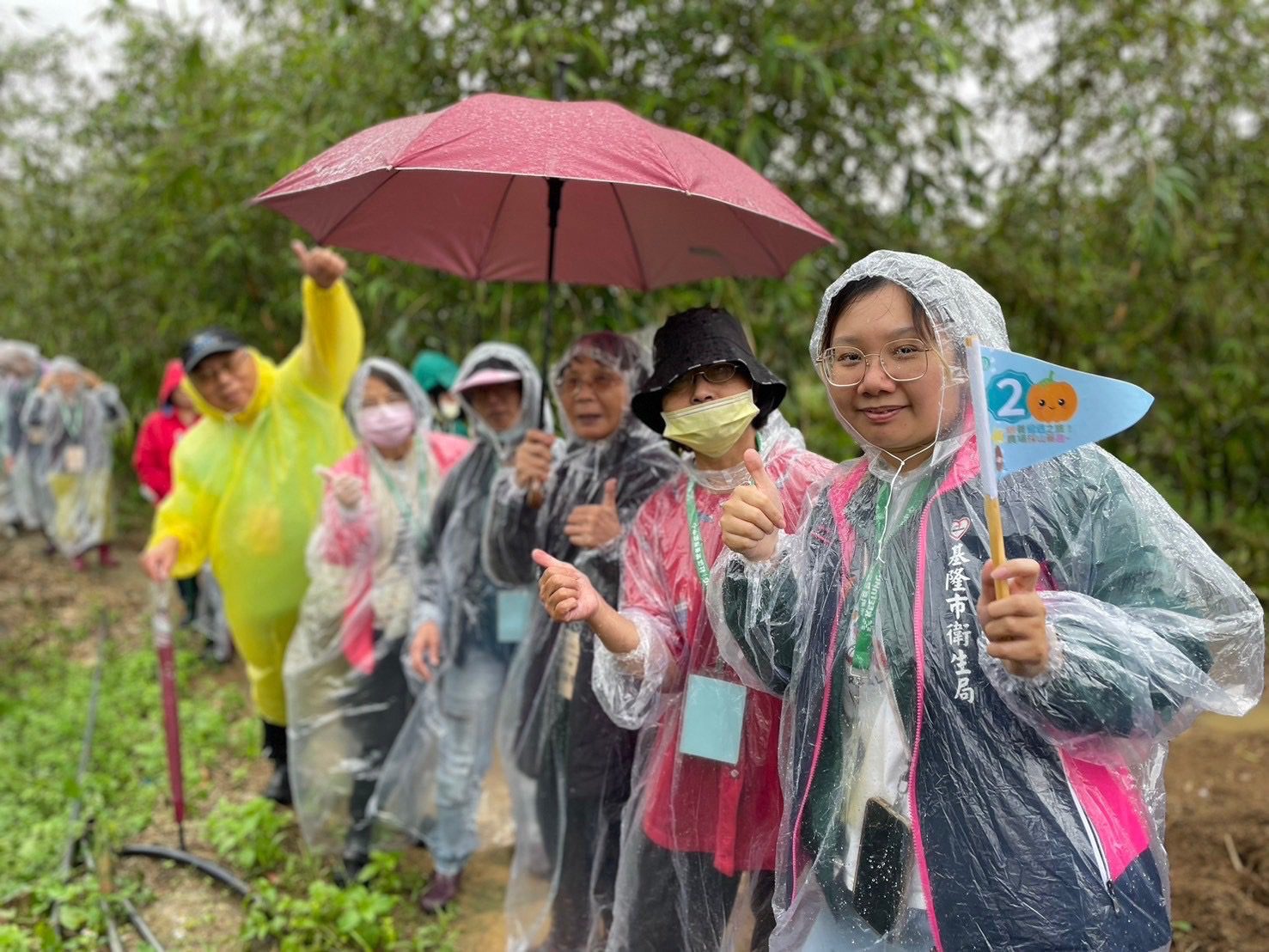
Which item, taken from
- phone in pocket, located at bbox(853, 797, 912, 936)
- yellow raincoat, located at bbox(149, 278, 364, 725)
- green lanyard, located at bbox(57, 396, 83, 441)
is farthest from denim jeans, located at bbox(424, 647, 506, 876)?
green lanyard, located at bbox(57, 396, 83, 441)

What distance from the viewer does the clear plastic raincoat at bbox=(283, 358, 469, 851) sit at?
297cm

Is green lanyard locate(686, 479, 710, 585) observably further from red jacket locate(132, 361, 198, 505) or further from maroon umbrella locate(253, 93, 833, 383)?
red jacket locate(132, 361, 198, 505)

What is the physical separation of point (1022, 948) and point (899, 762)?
0.83 ft

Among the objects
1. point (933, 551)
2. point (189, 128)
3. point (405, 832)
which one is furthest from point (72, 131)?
point (933, 551)

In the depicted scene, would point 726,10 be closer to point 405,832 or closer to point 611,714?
point 611,714

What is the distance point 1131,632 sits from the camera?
113 cm

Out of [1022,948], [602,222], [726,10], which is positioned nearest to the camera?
[1022,948]

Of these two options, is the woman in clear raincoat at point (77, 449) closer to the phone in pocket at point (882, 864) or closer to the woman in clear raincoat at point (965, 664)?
the woman in clear raincoat at point (965, 664)

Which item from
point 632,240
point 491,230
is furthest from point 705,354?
point 491,230

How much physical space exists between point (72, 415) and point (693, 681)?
A: 24.5 feet

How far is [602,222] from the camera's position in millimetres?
2422

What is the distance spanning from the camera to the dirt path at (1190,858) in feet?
8.57

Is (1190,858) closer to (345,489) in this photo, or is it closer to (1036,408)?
(1036,408)

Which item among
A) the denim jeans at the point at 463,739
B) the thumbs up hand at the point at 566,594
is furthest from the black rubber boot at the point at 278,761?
the thumbs up hand at the point at 566,594
